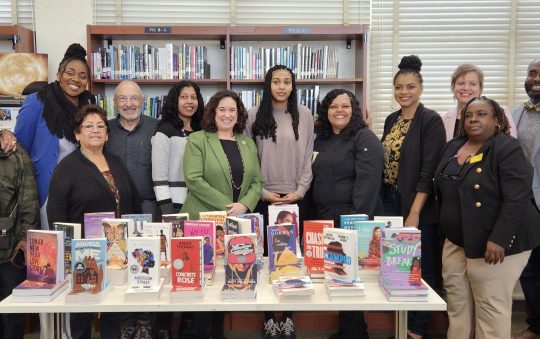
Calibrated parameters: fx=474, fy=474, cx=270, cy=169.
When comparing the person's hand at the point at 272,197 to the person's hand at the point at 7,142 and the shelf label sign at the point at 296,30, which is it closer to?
the person's hand at the point at 7,142

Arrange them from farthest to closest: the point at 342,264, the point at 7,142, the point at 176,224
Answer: the point at 7,142
the point at 176,224
the point at 342,264

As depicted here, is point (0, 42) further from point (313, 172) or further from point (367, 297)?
point (367, 297)

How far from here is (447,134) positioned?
10.9 ft

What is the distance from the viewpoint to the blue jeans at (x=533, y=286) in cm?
318

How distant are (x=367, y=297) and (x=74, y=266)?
123 centimetres

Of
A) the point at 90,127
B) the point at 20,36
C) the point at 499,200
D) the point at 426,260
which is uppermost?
the point at 20,36

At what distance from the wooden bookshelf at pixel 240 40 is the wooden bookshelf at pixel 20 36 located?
65cm

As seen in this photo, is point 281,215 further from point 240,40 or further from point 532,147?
point 240,40

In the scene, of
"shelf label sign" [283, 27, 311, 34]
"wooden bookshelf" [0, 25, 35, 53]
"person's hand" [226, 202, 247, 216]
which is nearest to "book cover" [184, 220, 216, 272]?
"person's hand" [226, 202, 247, 216]

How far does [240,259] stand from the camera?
2.03m

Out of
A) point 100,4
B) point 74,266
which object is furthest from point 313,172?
point 100,4

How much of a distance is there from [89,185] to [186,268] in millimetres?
924

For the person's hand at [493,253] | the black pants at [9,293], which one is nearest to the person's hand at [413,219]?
the person's hand at [493,253]

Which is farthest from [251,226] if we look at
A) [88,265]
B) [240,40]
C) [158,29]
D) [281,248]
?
[240,40]
